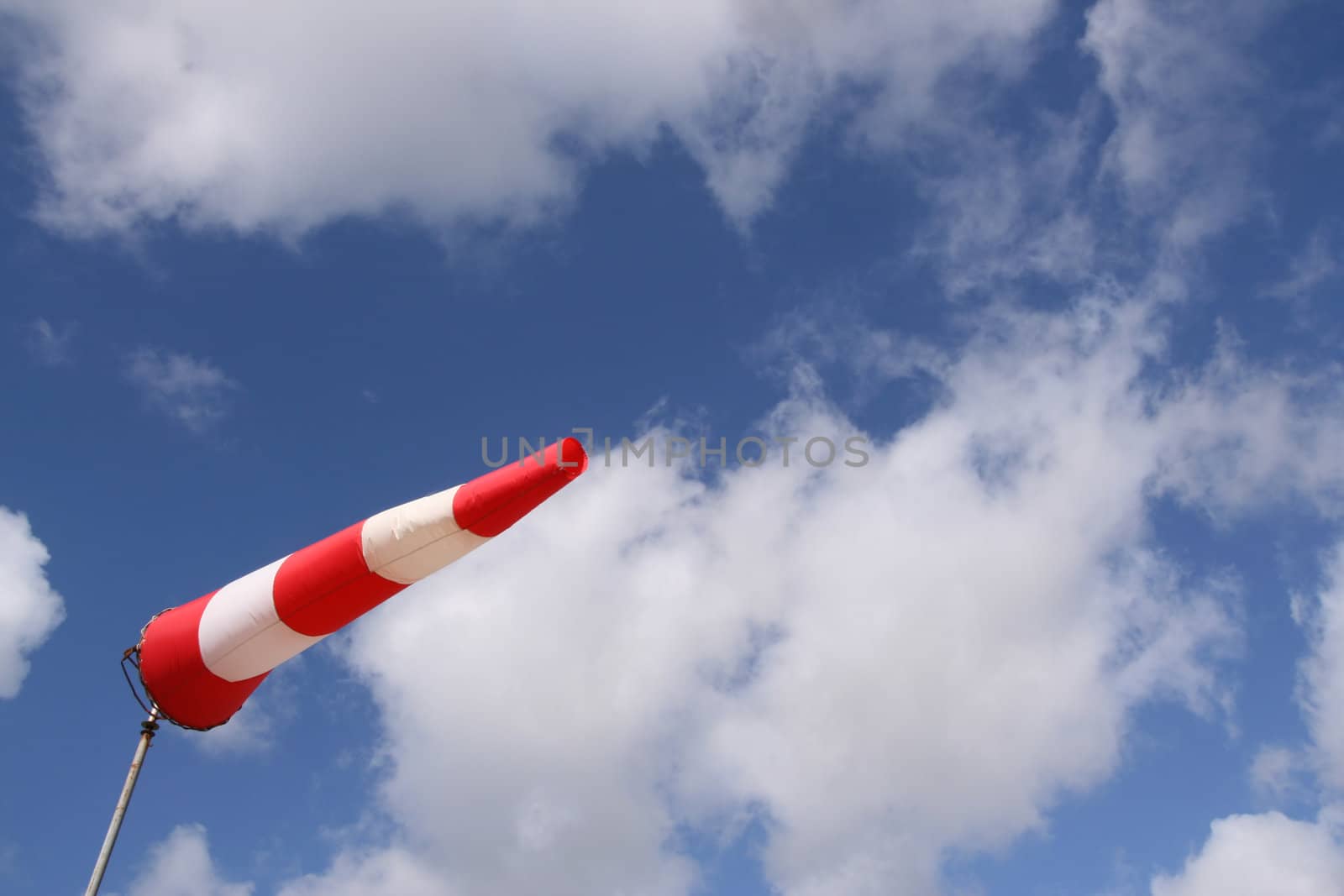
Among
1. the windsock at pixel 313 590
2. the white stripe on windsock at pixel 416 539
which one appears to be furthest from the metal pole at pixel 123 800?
the white stripe on windsock at pixel 416 539

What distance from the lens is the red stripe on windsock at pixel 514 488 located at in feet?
41.4

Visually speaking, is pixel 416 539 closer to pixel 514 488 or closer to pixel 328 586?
pixel 328 586

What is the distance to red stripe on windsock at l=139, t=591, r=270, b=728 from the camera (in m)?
15.4

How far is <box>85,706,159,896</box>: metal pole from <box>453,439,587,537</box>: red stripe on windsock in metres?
6.95

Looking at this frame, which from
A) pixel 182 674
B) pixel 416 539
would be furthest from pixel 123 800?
pixel 416 539

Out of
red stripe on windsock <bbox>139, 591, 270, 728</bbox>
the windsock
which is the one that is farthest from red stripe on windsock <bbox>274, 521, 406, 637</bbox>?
red stripe on windsock <bbox>139, 591, 270, 728</bbox>

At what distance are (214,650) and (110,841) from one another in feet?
10.2

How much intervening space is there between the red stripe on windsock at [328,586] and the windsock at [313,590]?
0.01 metres

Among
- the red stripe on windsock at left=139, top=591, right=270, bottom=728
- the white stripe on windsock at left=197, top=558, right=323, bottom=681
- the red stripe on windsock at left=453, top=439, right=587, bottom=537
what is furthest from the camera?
the red stripe on windsock at left=139, top=591, right=270, bottom=728

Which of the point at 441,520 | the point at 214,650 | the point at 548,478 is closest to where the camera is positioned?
the point at 548,478

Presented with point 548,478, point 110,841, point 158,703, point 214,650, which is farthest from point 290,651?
point 548,478

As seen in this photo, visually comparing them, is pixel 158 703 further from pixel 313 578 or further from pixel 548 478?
pixel 548 478

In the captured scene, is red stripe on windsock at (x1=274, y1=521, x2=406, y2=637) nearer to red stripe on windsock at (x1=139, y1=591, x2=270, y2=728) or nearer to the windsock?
the windsock

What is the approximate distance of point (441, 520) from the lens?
45.1 feet
